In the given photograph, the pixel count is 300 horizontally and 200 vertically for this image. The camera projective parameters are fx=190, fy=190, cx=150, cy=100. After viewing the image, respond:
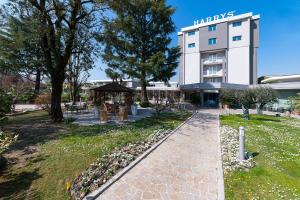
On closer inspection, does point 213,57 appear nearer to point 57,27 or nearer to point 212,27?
point 212,27

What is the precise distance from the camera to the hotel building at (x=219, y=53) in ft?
120

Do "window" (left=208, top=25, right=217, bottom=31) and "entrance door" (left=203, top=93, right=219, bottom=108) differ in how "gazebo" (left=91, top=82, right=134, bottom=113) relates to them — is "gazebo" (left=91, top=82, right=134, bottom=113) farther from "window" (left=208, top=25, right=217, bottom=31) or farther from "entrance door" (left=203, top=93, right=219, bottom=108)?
"window" (left=208, top=25, right=217, bottom=31)

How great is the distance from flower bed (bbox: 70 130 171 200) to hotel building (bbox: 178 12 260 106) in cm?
2453

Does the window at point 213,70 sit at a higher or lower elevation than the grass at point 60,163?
higher

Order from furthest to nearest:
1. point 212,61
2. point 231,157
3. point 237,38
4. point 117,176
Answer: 1. point 212,61
2. point 237,38
3. point 231,157
4. point 117,176

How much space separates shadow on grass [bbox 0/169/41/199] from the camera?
5.60 metres

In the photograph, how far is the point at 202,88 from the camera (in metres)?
30.4

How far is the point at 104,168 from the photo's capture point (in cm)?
638

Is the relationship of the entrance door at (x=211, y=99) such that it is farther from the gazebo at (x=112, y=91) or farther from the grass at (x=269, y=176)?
the grass at (x=269, y=176)

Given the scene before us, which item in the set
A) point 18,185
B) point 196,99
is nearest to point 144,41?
point 196,99

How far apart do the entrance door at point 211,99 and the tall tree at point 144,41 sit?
1106 cm


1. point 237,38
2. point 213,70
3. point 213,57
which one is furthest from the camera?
point 213,70

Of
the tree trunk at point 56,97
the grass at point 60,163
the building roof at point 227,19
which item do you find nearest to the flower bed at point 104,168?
the grass at point 60,163

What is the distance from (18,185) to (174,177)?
4980 millimetres
